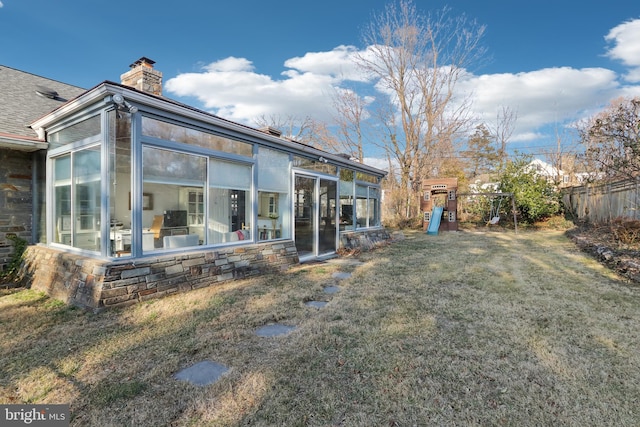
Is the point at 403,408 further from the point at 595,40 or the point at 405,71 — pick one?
the point at 405,71

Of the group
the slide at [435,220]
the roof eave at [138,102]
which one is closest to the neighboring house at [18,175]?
the roof eave at [138,102]

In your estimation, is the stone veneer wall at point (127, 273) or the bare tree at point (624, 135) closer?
the stone veneer wall at point (127, 273)

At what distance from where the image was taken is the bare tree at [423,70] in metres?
17.6

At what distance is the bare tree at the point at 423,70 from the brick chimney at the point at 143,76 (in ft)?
44.9

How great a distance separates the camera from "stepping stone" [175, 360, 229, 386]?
2.33 m

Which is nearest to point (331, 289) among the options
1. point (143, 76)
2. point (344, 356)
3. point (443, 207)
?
point (344, 356)

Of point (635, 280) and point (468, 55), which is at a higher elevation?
point (468, 55)

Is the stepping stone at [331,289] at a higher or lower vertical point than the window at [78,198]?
lower

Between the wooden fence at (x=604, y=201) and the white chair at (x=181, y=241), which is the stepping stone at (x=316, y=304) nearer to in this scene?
the white chair at (x=181, y=241)

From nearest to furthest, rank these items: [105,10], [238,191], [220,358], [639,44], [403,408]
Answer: [403,408] < [220,358] < [238,191] < [105,10] < [639,44]

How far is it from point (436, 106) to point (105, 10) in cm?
1555

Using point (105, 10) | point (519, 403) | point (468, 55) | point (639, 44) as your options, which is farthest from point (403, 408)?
point (468, 55)

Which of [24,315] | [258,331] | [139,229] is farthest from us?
[139,229]

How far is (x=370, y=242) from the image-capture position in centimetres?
984
